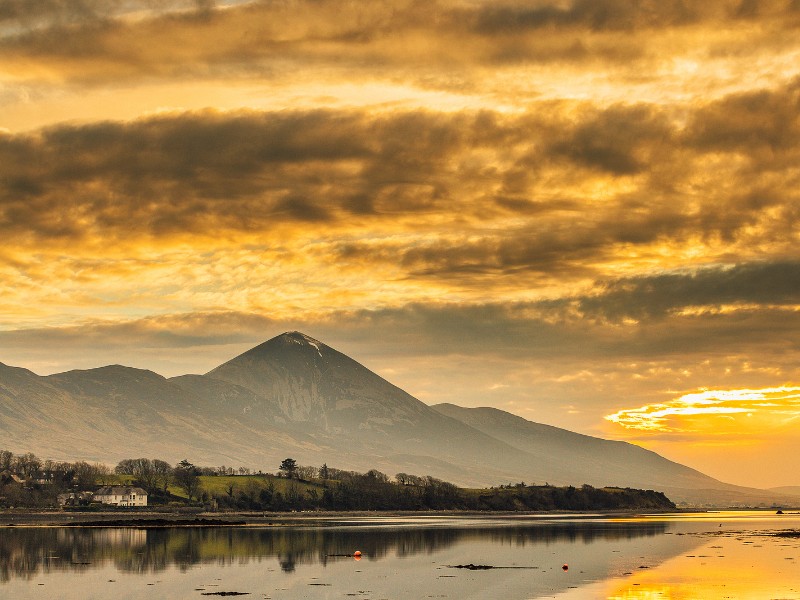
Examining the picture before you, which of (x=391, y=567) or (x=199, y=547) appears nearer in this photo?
(x=391, y=567)

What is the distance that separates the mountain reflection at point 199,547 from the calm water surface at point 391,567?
0.19 metres

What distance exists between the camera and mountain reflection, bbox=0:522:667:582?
126 m

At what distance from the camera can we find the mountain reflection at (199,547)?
414 ft

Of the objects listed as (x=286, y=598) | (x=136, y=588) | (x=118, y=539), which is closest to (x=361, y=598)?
(x=286, y=598)

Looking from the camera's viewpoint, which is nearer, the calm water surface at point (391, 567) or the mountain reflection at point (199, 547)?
the calm water surface at point (391, 567)

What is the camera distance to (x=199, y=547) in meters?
156

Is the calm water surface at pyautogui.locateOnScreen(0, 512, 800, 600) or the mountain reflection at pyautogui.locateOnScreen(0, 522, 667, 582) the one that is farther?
the mountain reflection at pyautogui.locateOnScreen(0, 522, 667, 582)

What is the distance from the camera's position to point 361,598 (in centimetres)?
9106

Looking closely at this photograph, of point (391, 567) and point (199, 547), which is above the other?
point (199, 547)

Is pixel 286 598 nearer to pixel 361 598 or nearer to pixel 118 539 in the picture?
pixel 361 598

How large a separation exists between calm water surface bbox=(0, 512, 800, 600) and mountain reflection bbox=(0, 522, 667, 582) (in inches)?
7.6

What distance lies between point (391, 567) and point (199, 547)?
43731mm

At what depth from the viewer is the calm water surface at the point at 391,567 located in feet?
318

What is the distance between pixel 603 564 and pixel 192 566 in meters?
46.1
